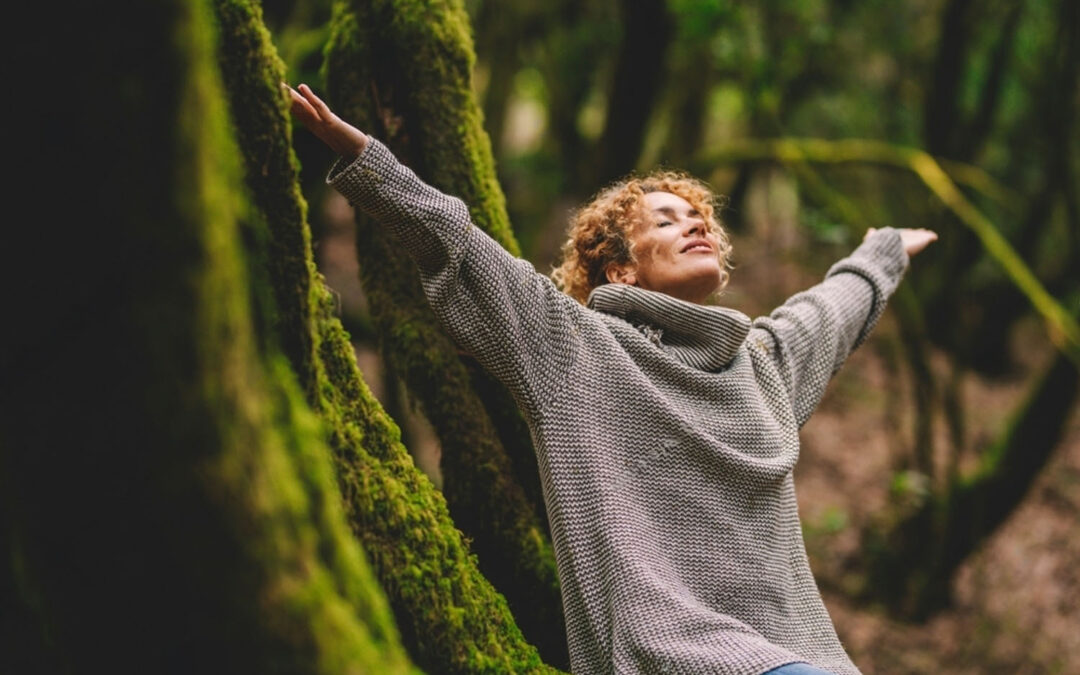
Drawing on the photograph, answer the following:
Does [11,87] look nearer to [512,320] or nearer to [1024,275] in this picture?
[512,320]

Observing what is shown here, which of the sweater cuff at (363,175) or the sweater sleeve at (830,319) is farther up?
the sweater cuff at (363,175)

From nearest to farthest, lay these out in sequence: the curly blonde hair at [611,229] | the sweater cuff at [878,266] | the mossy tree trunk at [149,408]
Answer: the mossy tree trunk at [149,408]
the curly blonde hair at [611,229]
the sweater cuff at [878,266]

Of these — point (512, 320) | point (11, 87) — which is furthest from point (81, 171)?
point (512, 320)

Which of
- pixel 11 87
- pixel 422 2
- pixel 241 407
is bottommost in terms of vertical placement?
pixel 241 407

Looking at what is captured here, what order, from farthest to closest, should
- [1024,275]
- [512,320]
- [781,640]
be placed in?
[1024,275] → [781,640] → [512,320]

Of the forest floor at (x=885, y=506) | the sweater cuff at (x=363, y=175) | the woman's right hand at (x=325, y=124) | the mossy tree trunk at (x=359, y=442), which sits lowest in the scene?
the forest floor at (x=885, y=506)

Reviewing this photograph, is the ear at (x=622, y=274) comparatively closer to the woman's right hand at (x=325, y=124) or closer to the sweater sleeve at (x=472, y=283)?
the sweater sleeve at (x=472, y=283)

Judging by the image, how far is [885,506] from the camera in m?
8.36

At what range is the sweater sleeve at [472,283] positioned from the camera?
2.03 meters

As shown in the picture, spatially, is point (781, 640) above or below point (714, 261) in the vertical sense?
below

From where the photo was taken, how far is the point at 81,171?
95 centimetres

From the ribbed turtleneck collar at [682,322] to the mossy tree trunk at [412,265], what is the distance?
590 mm

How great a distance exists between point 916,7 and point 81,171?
13184 millimetres

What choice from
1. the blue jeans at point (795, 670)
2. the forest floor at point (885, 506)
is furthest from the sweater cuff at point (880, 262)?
the forest floor at point (885, 506)
